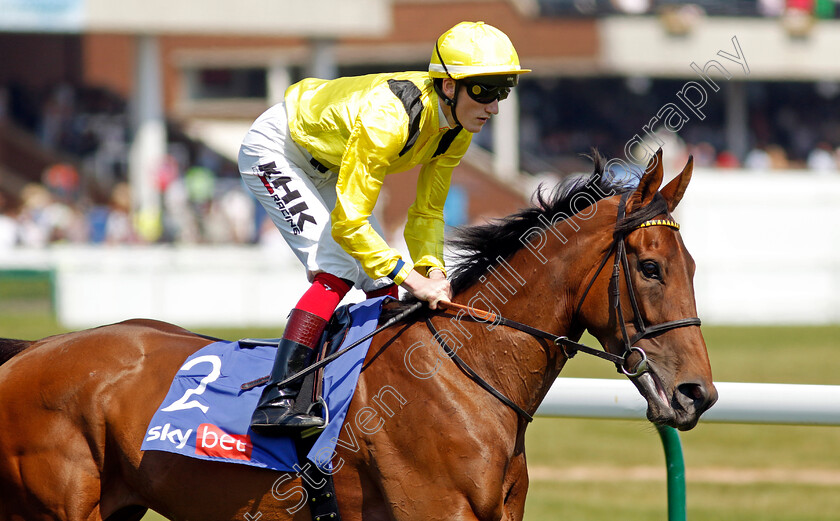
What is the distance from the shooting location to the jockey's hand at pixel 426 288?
3.46m

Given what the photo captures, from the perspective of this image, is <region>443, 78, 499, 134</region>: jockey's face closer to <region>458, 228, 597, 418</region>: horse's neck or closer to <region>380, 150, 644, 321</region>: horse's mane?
<region>380, 150, 644, 321</region>: horse's mane

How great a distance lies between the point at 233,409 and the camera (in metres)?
3.54

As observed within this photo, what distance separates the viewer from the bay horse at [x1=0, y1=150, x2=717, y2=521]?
326 cm

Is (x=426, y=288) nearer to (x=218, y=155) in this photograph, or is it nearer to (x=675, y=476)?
(x=675, y=476)

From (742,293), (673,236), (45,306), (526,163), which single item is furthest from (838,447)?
(526,163)

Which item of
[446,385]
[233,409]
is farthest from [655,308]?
[233,409]

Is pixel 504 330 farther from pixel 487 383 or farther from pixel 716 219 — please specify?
pixel 716 219

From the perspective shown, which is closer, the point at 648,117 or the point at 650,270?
the point at 650,270

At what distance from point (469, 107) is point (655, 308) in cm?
92

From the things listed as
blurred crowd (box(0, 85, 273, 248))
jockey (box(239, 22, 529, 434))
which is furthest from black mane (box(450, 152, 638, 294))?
blurred crowd (box(0, 85, 273, 248))

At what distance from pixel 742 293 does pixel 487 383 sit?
14279 millimetres

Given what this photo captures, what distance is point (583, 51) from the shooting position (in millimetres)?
26828

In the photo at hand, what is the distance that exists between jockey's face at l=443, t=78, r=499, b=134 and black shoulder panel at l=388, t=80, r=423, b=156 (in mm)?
103

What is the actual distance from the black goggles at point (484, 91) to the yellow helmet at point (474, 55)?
0.14 feet
